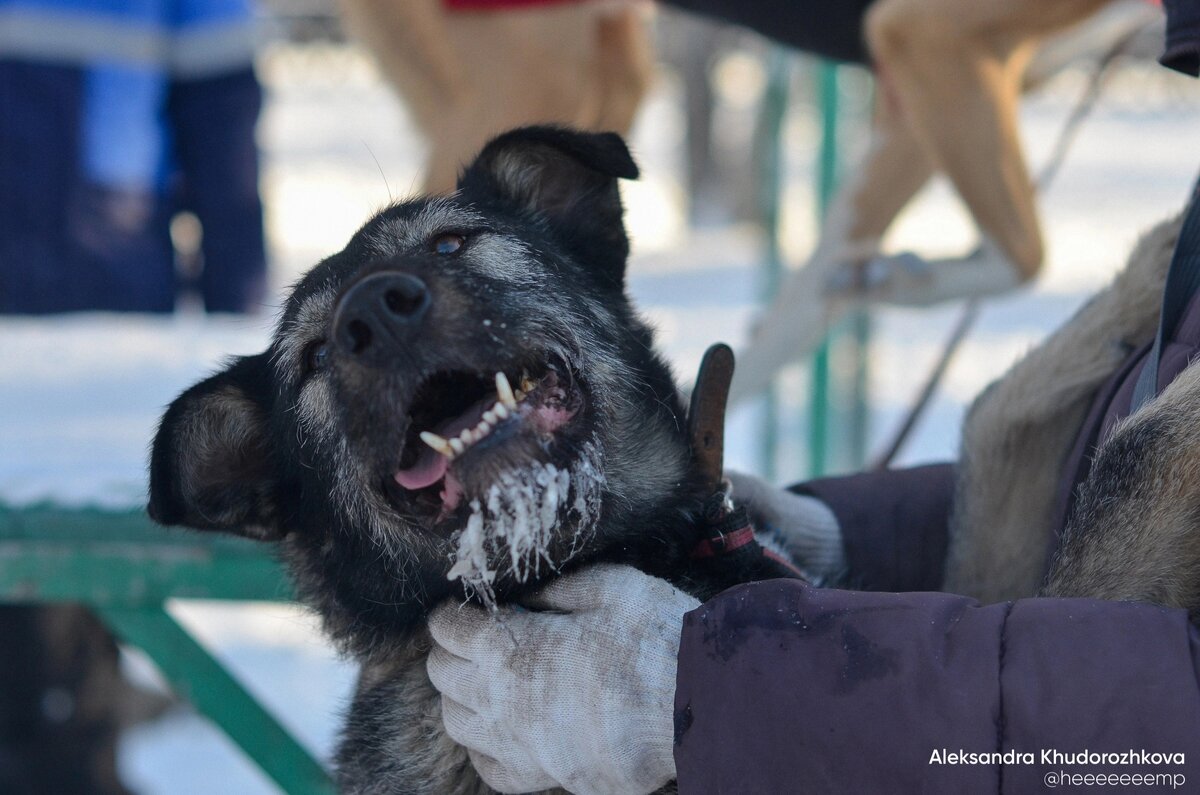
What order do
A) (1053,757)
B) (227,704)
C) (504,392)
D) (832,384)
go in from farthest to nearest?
(832,384) → (227,704) → (504,392) → (1053,757)

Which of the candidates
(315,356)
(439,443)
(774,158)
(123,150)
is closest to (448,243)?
(315,356)

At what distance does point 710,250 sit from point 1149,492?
10784mm

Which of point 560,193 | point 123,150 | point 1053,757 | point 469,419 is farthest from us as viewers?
point 123,150

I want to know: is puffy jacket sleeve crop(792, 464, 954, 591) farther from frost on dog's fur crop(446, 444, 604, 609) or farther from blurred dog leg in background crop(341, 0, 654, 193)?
blurred dog leg in background crop(341, 0, 654, 193)

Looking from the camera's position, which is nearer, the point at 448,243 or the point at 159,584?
the point at 448,243

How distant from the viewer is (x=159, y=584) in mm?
2811

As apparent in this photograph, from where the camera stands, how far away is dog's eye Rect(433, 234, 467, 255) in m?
2.08

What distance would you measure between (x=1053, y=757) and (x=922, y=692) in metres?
0.15

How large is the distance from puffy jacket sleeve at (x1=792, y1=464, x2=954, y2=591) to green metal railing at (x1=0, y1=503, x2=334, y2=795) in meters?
1.38

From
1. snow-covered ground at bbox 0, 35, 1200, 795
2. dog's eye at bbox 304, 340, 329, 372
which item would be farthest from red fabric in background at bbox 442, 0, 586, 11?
dog's eye at bbox 304, 340, 329, 372

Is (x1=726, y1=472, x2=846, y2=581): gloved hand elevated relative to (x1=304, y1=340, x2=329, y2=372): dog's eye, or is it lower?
lower

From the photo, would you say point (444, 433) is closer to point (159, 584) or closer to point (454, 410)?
Answer: point (454, 410)

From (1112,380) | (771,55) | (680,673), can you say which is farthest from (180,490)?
(771,55)

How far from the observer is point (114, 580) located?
9.23 ft
